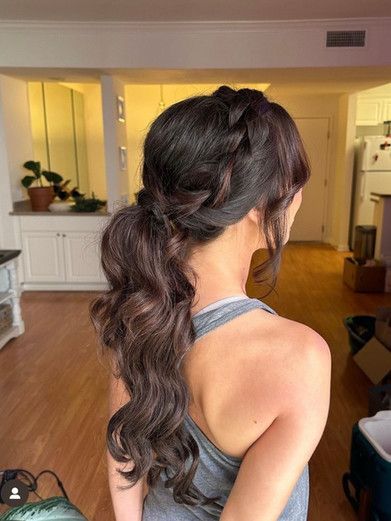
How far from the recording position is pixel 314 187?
7.17m

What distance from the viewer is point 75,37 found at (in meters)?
3.81

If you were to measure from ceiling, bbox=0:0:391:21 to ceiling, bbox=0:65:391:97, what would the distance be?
442mm

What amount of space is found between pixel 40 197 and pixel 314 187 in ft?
14.6

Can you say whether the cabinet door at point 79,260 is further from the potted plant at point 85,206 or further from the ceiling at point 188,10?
the ceiling at point 188,10

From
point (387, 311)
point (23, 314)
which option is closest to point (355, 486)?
point (387, 311)

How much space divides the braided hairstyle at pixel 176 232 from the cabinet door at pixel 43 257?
407cm

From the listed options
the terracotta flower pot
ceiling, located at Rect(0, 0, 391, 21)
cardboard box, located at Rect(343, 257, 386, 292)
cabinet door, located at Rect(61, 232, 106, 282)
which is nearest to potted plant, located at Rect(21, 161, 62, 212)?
the terracotta flower pot

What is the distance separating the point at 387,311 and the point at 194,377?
9.00 ft

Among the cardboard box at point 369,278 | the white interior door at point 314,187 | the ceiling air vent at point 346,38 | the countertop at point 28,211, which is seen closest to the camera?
the ceiling air vent at point 346,38

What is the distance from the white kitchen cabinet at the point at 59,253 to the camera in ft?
14.7

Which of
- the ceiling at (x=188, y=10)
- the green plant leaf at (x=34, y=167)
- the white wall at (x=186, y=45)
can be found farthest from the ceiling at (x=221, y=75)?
the green plant leaf at (x=34, y=167)

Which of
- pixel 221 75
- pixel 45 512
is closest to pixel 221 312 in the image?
pixel 45 512

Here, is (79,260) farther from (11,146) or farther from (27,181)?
(11,146)

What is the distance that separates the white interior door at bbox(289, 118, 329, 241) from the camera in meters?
6.96
